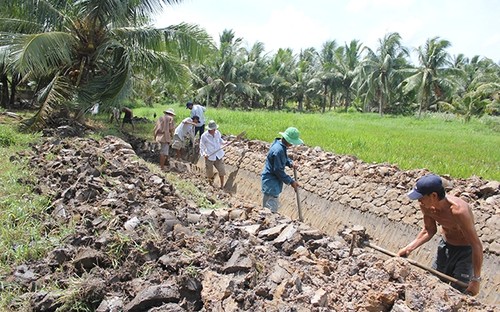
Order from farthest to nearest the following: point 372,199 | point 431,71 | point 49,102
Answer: point 431,71 < point 49,102 < point 372,199

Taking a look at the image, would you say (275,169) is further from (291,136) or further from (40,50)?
(40,50)

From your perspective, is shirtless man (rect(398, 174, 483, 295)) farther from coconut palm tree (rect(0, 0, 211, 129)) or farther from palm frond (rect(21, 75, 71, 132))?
palm frond (rect(21, 75, 71, 132))

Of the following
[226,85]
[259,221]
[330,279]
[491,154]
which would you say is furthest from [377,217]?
[226,85]

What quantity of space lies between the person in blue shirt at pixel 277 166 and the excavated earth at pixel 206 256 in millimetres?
583

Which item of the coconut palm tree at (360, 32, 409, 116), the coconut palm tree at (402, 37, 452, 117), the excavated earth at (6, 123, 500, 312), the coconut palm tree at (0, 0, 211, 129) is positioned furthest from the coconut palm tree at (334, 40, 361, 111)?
the excavated earth at (6, 123, 500, 312)

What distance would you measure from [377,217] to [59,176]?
202 inches

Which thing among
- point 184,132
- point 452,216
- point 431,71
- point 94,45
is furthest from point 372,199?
point 431,71

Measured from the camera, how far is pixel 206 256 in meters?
3.50

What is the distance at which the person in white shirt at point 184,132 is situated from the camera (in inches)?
416

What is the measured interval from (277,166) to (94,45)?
861 cm

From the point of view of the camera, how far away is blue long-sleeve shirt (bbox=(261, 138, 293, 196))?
5.80 m

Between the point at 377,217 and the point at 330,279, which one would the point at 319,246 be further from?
the point at 377,217

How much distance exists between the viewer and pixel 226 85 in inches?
1362

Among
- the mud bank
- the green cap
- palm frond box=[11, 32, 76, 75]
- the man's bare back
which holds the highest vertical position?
palm frond box=[11, 32, 76, 75]
